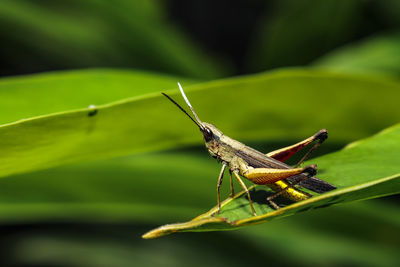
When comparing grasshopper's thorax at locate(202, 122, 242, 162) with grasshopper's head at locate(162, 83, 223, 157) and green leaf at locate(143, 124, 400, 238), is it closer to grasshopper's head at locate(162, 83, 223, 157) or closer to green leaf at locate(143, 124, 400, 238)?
grasshopper's head at locate(162, 83, 223, 157)

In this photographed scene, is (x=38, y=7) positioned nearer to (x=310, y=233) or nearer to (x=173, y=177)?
(x=173, y=177)

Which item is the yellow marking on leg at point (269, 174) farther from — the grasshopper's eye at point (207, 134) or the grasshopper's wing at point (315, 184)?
the grasshopper's eye at point (207, 134)

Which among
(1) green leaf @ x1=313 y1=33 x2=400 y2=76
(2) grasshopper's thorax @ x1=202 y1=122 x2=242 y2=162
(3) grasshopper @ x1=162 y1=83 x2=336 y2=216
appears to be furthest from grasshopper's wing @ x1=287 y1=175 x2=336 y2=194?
(1) green leaf @ x1=313 y1=33 x2=400 y2=76

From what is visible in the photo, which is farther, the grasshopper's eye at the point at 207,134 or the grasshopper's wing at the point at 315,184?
the grasshopper's eye at the point at 207,134

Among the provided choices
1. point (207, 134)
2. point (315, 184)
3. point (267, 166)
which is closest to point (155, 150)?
point (207, 134)

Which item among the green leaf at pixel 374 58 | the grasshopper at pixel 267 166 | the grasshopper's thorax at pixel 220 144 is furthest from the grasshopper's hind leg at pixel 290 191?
the green leaf at pixel 374 58

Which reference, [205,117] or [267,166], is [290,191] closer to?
[267,166]
